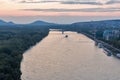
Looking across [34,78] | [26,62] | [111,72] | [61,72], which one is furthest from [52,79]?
[26,62]

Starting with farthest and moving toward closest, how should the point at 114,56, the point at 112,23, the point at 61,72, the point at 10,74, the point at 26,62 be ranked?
the point at 112,23, the point at 114,56, the point at 26,62, the point at 61,72, the point at 10,74

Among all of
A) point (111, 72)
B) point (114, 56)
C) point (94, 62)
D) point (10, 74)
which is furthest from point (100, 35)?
point (10, 74)

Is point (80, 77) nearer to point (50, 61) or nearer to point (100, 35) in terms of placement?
point (50, 61)

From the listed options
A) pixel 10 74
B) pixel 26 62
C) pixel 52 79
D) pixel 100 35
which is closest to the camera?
pixel 10 74

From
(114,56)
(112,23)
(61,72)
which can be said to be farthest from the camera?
(112,23)

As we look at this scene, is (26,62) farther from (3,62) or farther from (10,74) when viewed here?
(10,74)

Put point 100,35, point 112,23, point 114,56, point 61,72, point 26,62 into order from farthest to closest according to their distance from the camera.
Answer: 1. point 112,23
2. point 100,35
3. point 114,56
4. point 26,62
5. point 61,72

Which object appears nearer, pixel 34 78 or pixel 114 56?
pixel 34 78

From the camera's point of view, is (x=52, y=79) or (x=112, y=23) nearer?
(x=52, y=79)

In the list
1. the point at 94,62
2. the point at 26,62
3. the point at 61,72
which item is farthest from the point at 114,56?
the point at 61,72
